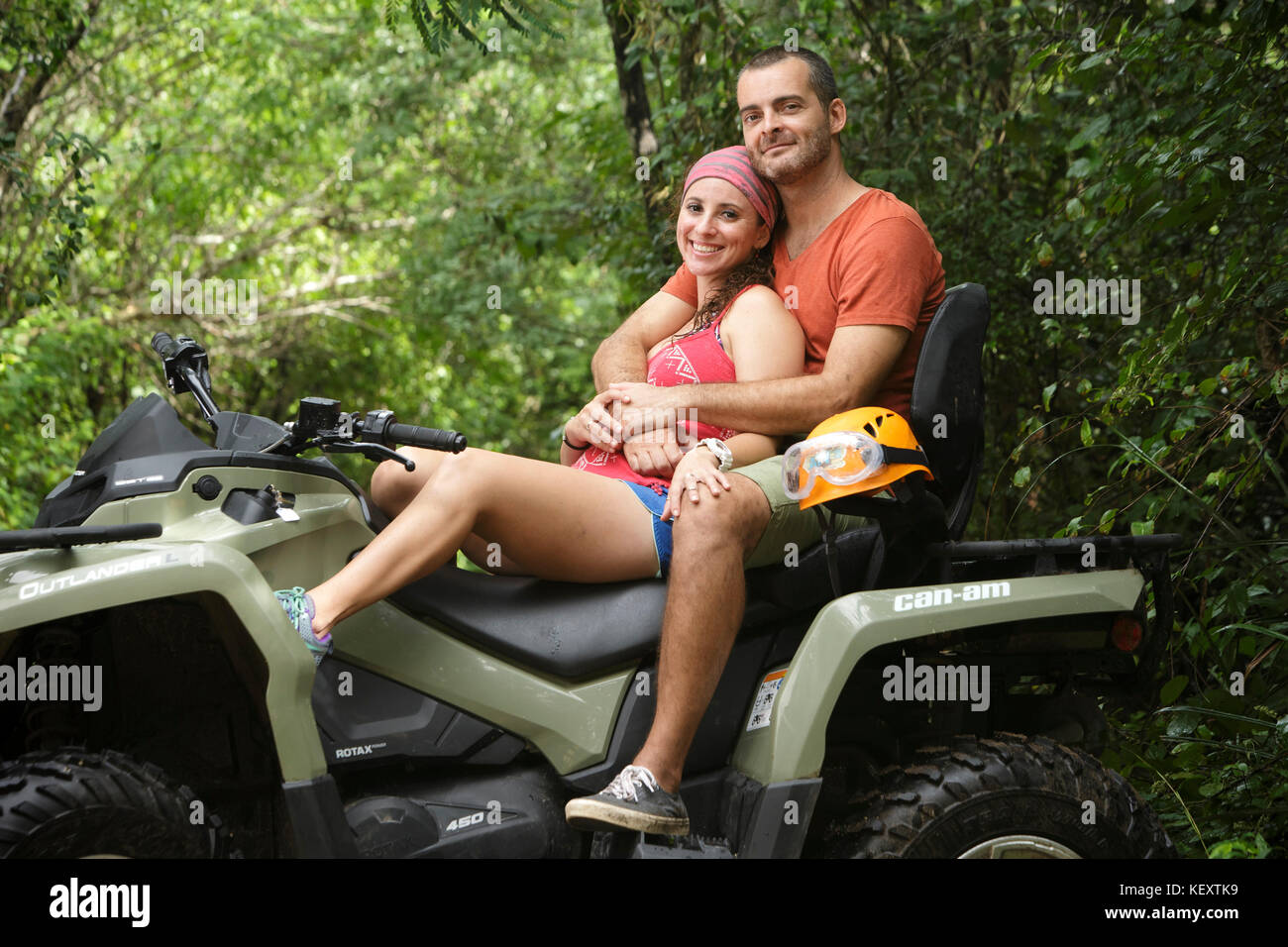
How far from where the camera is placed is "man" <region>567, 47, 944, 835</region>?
89.7 inches

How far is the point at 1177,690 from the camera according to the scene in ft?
10.2

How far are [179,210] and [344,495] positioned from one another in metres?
9.50

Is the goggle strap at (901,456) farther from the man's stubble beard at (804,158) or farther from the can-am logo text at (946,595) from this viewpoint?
the man's stubble beard at (804,158)

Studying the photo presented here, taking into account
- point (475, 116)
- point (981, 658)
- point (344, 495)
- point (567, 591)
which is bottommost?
point (981, 658)

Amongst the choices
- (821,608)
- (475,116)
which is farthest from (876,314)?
(475,116)

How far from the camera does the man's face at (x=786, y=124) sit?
2.89 metres

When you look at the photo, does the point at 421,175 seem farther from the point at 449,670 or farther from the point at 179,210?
the point at 449,670

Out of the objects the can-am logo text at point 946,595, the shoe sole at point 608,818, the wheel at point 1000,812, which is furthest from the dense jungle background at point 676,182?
the shoe sole at point 608,818

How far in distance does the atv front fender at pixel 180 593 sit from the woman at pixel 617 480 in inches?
3.1

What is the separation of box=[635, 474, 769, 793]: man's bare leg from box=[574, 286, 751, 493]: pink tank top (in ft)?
0.89

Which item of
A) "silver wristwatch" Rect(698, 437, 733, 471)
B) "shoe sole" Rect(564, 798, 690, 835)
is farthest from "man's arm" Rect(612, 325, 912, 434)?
"shoe sole" Rect(564, 798, 690, 835)

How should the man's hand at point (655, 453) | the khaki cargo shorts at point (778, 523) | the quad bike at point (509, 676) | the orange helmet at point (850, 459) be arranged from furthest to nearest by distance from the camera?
the man's hand at point (655, 453)
the khaki cargo shorts at point (778, 523)
the orange helmet at point (850, 459)
the quad bike at point (509, 676)

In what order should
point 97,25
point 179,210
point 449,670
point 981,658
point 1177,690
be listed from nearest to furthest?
point 449,670
point 981,658
point 1177,690
point 97,25
point 179,210
